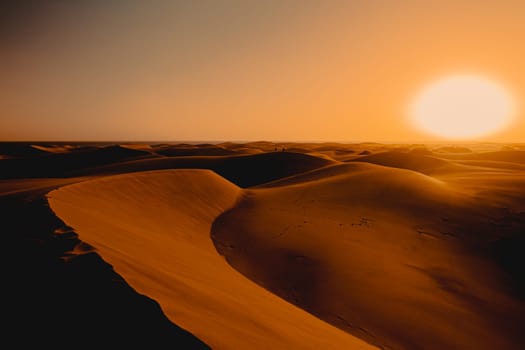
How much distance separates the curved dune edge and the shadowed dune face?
911mm

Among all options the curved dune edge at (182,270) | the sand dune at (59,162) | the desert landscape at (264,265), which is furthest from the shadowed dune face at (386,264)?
the sand dune at (59,162)

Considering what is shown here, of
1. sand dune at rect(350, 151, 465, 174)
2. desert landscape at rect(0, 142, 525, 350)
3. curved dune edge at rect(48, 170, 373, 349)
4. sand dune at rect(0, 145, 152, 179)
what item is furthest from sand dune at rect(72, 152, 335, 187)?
curved dune edge at rect(48, 170, 373, 349)

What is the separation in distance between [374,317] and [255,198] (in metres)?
10.9

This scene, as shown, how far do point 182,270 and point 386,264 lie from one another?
17.4 ft

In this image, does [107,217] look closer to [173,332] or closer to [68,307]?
[68,307]

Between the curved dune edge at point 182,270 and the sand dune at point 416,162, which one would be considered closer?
the curved dune edge at point 182,270

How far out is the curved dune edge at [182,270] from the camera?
3289 millimetres

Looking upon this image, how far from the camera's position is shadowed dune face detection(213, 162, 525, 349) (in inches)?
217

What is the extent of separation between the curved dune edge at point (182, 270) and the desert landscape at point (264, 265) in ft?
0.12

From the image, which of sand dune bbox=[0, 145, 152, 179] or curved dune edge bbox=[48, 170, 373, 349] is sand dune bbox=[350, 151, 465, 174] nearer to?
curved dune edge bbox=[48, 170, 373, 349]

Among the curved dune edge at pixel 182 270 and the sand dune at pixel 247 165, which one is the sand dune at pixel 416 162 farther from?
the curved dune edge at pixel 182 270

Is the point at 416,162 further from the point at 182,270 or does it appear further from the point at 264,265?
the point at 182,270

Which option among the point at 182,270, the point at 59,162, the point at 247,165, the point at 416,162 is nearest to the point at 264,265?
the point at 182,270

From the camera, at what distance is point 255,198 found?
1611 cm
